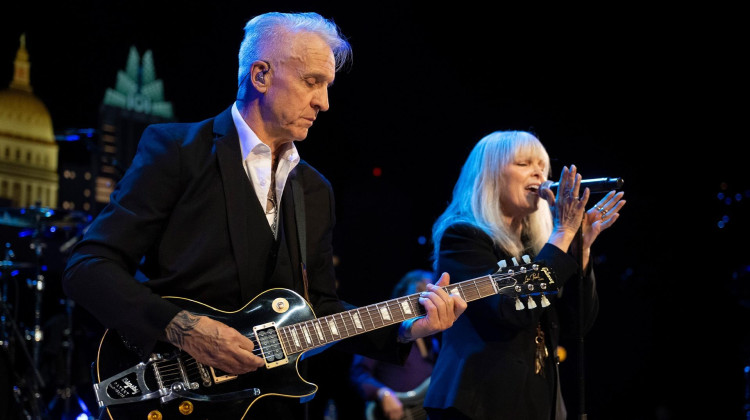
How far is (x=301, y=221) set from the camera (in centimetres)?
288

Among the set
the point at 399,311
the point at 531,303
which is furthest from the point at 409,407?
Result: the point at 399,311

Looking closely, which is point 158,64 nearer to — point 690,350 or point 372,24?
point 372,24

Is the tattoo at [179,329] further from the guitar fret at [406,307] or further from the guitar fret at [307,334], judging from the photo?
the guitar fret at [406,307]

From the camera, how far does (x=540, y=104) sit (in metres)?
8.28

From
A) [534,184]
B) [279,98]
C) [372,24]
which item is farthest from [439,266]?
[372,24]

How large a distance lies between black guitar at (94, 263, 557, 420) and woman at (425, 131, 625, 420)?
0.61m

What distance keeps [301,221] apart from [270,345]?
0.56 m

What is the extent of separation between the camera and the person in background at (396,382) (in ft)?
19.0

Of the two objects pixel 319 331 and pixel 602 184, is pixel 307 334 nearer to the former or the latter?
pixel 319 331

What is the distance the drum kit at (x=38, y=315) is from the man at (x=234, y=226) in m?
4.31

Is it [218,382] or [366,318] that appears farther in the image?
[366,318]

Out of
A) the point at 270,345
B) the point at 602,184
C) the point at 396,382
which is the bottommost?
the point at 396,382

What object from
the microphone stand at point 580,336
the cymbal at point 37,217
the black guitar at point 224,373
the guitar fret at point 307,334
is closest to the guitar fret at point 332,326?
the black guitar at point 224,373

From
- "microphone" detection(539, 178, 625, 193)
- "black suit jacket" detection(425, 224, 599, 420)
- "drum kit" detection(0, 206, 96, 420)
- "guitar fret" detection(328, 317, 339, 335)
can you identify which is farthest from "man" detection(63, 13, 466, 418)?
"drum kit" detection(0, 206, 96, 420)
